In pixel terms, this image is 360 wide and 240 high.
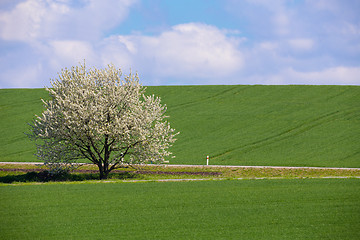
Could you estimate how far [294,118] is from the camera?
6191 cm

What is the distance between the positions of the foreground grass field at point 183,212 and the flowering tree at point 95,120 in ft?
28.2

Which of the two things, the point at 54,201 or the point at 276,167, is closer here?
the point at 54,201

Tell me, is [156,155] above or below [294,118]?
below

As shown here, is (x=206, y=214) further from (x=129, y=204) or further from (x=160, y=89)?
(x=160, y=89)

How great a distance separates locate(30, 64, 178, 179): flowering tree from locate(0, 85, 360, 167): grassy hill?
9.48 m

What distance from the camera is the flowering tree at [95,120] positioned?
33.3 m

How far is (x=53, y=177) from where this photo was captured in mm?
34656

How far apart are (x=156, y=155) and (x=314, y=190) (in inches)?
602

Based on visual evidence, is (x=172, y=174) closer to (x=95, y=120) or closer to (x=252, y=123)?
(x=95, y=120)

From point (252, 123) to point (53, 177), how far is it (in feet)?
109

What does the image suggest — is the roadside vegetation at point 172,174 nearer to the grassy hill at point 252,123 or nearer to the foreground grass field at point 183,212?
the grassy hill at point 252,123

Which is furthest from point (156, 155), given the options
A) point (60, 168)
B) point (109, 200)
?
point (109, 200)

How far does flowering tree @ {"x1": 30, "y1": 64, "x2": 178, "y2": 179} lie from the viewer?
3334cm

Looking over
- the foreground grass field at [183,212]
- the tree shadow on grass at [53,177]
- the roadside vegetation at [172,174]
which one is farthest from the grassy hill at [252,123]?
the foreground grass field at [183,212]
